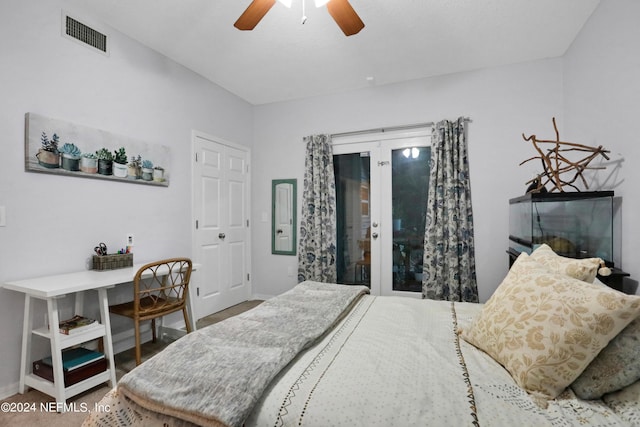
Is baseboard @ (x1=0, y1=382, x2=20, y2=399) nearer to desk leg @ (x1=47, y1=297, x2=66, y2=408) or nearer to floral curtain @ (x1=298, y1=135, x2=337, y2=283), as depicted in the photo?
desk leg @ (x1=47, y1=297, x2=66, y2=408)

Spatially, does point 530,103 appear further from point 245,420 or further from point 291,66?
point 245,420

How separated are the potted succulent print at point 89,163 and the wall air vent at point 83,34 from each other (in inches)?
34.4

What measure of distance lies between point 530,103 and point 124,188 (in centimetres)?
398

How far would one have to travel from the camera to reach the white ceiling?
7.51 ft

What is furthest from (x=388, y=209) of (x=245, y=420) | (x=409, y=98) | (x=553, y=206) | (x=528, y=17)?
(x=245, y=420)

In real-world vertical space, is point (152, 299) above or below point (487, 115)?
below


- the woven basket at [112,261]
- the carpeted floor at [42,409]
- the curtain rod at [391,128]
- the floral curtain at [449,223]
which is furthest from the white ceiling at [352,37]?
the carpeted floor at [42,409]

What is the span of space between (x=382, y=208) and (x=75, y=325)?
302 cm

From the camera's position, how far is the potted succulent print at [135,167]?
8.80 ft

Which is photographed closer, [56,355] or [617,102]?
[56,355]

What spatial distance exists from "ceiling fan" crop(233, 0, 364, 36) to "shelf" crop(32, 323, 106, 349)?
2.27 m

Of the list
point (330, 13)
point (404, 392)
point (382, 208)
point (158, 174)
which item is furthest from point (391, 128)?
point (404, 392)

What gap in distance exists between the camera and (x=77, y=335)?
194 cm

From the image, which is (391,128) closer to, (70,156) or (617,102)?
(617,102)
